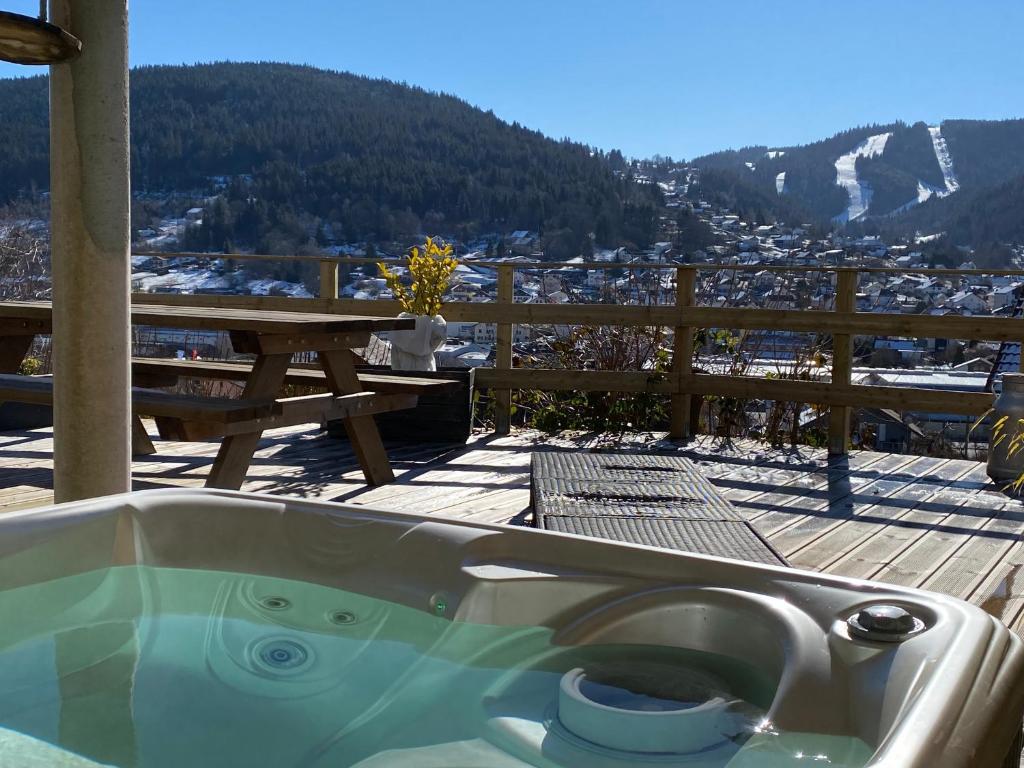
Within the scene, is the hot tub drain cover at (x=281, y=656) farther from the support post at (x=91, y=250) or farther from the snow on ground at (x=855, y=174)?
the snow on ground at (x=855, y=174)

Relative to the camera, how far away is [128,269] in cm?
228

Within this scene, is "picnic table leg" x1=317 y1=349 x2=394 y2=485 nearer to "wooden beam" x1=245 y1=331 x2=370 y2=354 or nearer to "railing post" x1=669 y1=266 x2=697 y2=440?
"wooden beam" x1=245 y1=331 x2=370 y2=354

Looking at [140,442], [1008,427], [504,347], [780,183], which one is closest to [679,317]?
[504,347]

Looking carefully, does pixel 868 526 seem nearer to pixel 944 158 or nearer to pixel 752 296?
pixel 752 296

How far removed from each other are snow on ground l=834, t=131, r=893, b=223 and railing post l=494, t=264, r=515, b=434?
14.3 m

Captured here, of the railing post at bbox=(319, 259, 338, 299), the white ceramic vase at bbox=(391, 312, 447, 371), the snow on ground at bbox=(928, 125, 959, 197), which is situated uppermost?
the snow on ground at bbox=(928, 125, 959, 197)

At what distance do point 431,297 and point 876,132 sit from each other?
2528 centimetres

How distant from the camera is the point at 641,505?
244 cm

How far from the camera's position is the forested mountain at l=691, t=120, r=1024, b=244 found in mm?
14852

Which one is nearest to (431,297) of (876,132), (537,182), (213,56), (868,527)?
(868,527)

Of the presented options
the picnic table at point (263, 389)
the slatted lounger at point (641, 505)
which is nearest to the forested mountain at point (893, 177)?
the picnic table at point (263, 389)

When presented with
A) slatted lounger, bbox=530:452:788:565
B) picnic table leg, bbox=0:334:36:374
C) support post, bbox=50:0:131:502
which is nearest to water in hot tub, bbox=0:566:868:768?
slatted lounger, bbox=530:452:788:565

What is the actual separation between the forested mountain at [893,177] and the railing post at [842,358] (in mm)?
8773

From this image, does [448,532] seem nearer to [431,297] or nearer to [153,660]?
[153,660]
